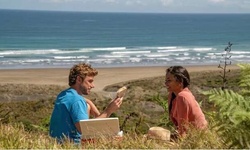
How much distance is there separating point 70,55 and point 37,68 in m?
11.0

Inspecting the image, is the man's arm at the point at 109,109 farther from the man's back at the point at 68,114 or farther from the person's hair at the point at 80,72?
the person's hair at the point at 80,72

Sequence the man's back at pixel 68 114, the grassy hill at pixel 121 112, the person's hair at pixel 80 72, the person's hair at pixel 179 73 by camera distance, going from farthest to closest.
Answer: the person's hair at pixel 179 73, the person's hair at pixel 80 72, the man's back at pixel 68 114, the grassy hill at pixel 121 112

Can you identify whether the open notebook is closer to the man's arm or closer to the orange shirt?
the man's arm

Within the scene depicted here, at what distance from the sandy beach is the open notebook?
942 inches

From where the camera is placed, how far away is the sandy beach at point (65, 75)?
3156 cm

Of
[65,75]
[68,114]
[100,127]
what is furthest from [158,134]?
[65,75]

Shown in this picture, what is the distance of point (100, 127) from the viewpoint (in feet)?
17.0

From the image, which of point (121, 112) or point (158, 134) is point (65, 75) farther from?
point (158, 134)

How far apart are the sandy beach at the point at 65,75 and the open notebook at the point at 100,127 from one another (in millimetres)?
23937

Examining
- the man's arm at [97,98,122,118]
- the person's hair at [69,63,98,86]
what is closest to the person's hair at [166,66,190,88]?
the man's arm at [97,98,122,118]

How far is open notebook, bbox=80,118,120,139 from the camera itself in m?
5.12

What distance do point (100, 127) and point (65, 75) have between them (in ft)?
96.3

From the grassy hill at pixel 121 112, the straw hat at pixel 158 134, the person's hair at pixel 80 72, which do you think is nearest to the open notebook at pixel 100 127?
the grassy hill at pixel 121 112

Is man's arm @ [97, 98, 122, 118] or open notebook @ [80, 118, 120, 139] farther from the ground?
man's arm @ [97, 98, 122, 118]
